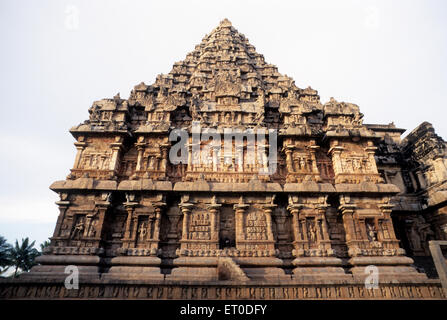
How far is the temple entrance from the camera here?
1166cm

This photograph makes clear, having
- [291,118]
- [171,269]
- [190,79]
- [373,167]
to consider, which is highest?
[190,79]

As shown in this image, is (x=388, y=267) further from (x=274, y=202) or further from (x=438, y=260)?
(x=274, y=202)

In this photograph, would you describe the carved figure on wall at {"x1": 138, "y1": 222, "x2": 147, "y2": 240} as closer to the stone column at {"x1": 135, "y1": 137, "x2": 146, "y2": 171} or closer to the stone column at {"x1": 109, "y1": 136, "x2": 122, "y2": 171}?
the stone column at {"x1": 135, "y1": 137, "x2": 146, "y2": 171}

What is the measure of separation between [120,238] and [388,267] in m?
12.3

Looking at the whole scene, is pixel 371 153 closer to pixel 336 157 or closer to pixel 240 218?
pixel 336 157

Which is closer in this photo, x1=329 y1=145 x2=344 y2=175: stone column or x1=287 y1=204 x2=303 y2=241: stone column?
x1=287 y1=204 x2=303 y2=241: stone column

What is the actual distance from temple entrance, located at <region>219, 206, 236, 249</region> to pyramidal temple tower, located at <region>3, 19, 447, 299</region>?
2.0 inches

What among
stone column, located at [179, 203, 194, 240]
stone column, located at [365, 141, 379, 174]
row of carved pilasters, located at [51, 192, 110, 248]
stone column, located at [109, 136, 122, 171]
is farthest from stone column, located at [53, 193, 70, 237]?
stone column, located at [365, 141, 379, 174]

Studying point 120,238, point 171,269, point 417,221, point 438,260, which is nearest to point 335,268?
point 438,260

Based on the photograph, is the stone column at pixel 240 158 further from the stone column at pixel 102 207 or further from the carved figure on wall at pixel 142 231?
the stone column at pixel 102 207

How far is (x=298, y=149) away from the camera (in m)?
14.1

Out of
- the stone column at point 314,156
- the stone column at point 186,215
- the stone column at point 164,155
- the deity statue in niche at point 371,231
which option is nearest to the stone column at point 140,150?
the stone column at point 164,155

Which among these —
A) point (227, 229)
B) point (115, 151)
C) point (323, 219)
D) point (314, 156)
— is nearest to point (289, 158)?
point (314, 156)

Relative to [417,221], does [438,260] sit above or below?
below
